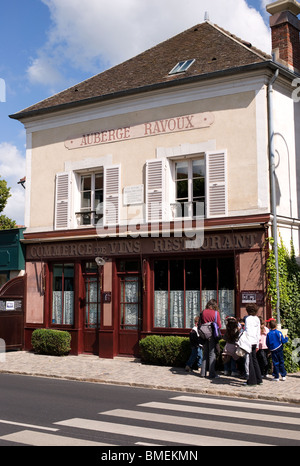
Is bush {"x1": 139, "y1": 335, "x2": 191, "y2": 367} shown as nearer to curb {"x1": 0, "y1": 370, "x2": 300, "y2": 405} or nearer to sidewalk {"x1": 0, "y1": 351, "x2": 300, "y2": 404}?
sidewalk {"x1": 0, "y1": 351, "x2": 300, "y2": 404}

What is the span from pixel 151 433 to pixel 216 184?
26.7 feet

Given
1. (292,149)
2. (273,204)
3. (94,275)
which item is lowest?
(94,275)

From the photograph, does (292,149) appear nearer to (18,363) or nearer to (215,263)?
(215,263)

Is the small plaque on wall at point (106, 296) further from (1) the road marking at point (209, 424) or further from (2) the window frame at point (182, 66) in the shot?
(1) the road marking at point (209, 424)

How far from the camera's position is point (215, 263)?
46.0 feet

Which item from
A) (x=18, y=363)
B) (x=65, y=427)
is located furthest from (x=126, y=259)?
(x=65, y=427)

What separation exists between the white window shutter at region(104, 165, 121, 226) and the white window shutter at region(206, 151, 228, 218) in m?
2.85

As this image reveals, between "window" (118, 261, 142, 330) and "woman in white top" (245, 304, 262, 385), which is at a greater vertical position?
"window" (118, 261, 142, 330)

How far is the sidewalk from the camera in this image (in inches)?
413

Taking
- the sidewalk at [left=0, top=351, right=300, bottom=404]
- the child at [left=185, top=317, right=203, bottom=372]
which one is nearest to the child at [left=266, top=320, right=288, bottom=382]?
the sidewalk at [left=0, top=351, right=300, bottom=404]

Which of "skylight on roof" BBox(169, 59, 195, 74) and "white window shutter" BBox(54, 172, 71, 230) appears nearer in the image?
"skylight on roof" BBox(169, 59, 195, 74)

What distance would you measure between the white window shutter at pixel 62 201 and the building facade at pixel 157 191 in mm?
35

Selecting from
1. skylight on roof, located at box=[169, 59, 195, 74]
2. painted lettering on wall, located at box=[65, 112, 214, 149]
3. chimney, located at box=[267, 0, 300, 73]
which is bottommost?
→ painted lettering on wall, located at box=[65, 112, 214, 149]
